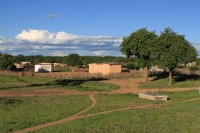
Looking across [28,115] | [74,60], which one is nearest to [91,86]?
[28,115]

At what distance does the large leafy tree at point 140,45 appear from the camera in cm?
5991

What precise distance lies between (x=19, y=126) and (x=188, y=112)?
11111 mm

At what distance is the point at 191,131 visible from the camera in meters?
17.1

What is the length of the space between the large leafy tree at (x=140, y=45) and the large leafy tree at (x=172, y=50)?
5.55 m

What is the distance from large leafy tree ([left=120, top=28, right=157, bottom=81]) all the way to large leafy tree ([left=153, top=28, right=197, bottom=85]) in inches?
219

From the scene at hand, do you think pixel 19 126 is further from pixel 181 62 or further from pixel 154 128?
pixel 181 62

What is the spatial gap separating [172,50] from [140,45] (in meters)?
10.3

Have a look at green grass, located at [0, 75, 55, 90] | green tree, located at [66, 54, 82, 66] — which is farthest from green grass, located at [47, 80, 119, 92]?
green tree, located at [66, 54, 82, 66]

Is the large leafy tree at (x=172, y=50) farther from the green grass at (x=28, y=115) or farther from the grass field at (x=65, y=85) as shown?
the green grass at (x=28, y=115)

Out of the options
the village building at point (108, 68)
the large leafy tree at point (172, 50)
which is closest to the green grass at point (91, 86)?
the large leafy tree at point (172, 50)

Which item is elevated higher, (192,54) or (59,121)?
(192,54)

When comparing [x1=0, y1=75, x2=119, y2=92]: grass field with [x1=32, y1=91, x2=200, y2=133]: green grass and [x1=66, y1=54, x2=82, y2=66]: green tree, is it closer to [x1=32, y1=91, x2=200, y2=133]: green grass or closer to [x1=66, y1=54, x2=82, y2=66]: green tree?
[x1=32, y1=91, x2=200, y2=133]: green grass

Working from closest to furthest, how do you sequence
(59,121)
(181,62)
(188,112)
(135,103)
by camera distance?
(59,121) < (188,112) < (135,103) < (181,62)

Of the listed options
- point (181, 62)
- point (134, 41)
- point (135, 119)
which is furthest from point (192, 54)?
point (135, 119)
